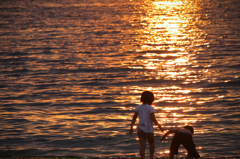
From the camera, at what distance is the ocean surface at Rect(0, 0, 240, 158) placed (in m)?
12.3

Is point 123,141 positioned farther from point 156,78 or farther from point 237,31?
point 237,31

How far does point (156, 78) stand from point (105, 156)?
11.1 m

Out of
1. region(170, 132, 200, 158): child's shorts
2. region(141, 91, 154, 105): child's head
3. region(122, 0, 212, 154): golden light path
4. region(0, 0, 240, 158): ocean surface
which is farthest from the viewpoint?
region(122, 0, 212, 154): golden light path

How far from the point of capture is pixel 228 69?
76.7 feet

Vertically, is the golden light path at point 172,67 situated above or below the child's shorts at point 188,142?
above

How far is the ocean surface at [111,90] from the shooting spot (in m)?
12.3

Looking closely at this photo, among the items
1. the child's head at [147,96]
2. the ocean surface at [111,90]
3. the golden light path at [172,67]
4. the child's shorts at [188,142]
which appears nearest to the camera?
the child's shorts at [188,142]

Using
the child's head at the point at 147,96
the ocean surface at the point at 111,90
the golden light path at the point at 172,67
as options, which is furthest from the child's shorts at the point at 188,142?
the golden light path at the point at 172,67

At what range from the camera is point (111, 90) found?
755 inches

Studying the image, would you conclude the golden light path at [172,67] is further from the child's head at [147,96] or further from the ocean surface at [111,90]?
the child's head at [147,96]

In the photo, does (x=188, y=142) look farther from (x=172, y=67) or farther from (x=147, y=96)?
(x=172, y=67)

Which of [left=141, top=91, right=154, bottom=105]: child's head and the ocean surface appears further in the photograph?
the ocean surface

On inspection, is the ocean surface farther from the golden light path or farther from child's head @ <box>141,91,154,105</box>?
child's head @ <box>141,91,154,105</box>

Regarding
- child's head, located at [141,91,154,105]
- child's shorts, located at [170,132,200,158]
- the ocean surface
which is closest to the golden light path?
the ocean surface
